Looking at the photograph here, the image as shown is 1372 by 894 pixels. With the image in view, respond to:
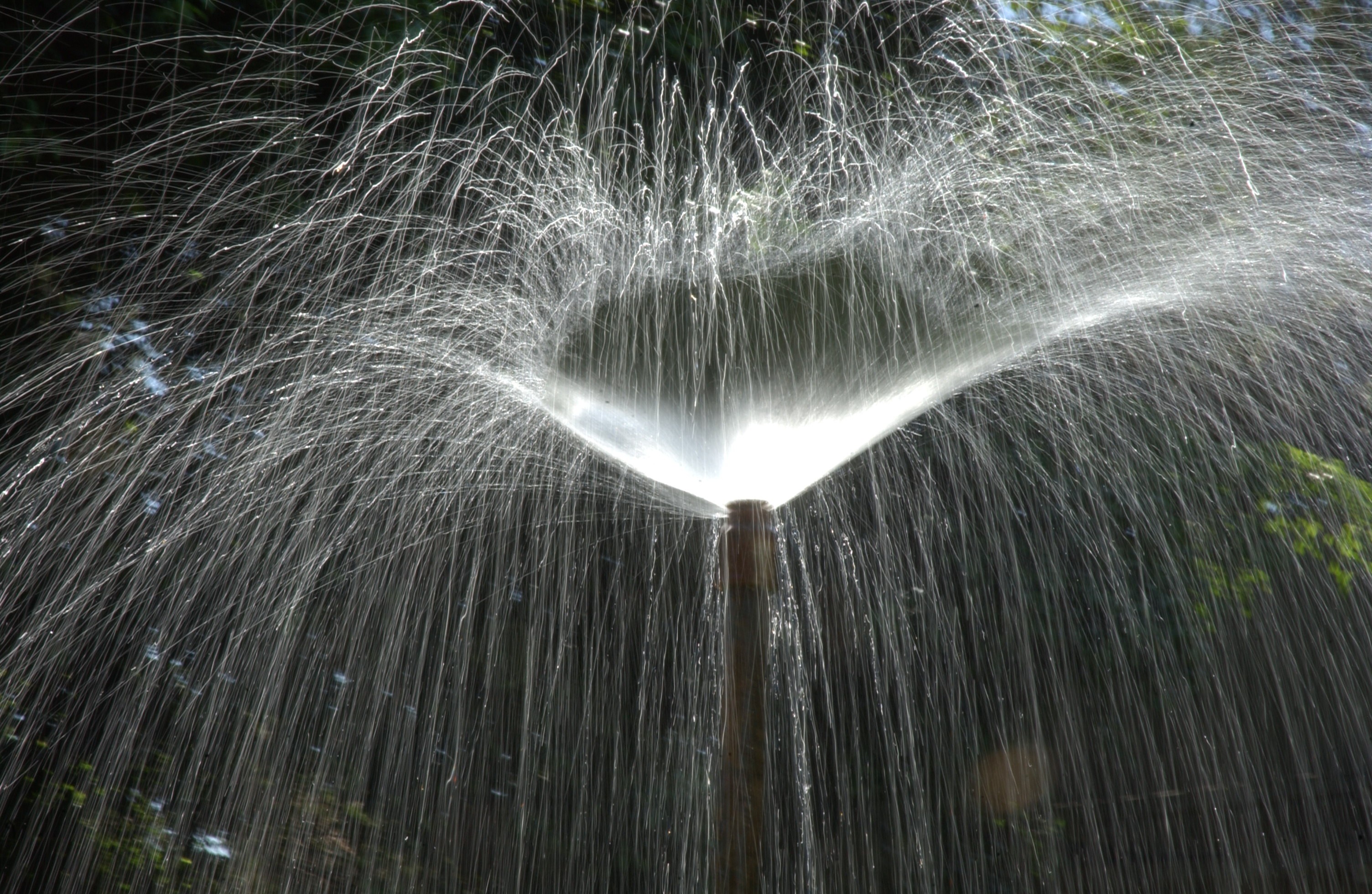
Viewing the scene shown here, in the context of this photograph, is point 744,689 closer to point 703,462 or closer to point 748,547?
point 748,547

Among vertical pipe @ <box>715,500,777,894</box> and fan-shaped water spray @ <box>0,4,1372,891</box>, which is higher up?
fan-shaped water spray @ <box>0,4,1372,891</box>

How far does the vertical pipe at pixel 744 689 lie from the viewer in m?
2.79

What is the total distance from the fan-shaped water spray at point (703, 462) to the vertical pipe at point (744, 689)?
0.06 ft

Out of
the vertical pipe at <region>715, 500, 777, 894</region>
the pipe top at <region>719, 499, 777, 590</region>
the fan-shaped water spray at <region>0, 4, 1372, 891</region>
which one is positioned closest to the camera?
the vertical pipe at <region>715, 500, 777, 894</region>

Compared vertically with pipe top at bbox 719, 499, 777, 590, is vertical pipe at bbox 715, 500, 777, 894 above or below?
below

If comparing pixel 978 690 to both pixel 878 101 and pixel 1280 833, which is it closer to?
pixel 1280 833

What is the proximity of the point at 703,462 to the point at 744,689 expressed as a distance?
37.1 inches

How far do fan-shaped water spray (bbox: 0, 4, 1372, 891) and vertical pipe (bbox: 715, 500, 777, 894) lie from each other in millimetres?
18

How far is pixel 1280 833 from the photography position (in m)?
5.79

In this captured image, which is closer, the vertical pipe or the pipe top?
the vertical pipe

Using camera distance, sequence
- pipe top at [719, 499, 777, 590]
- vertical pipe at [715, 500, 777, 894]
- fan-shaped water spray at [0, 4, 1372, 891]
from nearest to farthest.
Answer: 1. vertical pipe at [715, 500, 777, 894]
2. pipe top at [719, 499, 777, 590]
3. fan-shaped water spray at [0, 4, 1372, 891]

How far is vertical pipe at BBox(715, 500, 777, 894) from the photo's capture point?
9.17ft

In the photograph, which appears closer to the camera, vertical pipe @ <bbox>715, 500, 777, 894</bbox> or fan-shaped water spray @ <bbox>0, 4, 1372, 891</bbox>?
vertical pipe @ <bbox>715, 500, 777, 894</bbox>

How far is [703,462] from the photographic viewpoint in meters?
3.58
